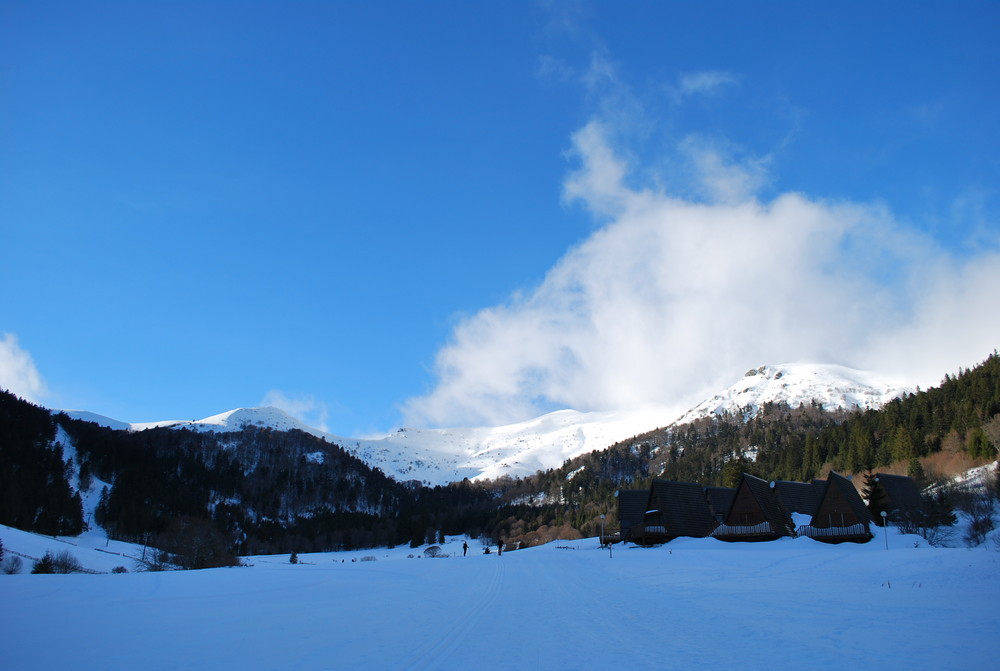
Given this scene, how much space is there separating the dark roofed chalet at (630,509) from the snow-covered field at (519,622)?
136 feet

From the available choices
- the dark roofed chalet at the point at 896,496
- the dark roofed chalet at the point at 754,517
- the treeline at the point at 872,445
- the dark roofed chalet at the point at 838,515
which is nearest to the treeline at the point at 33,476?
the treeline at the point at 872,445

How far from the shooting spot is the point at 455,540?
443 feet

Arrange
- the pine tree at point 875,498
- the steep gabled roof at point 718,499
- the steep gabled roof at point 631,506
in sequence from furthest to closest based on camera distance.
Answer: the steep gabled roof at point 631,506
the steep gabled roof at point 718,499
the pine tree at point 875,498

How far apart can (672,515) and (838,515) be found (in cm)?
1426

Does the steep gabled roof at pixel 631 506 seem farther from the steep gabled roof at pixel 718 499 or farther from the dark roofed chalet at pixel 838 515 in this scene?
the dark roofed chalet at pixel 838 515

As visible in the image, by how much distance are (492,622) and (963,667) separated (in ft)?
25.0

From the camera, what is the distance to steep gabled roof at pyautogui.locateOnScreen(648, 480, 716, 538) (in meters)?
53.8

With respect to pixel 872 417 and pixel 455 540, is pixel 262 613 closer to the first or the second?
pixel 872 417

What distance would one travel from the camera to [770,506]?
4972cm

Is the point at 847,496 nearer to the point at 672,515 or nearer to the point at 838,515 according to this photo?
the point at 838,515

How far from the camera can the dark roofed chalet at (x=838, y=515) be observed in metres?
44.2

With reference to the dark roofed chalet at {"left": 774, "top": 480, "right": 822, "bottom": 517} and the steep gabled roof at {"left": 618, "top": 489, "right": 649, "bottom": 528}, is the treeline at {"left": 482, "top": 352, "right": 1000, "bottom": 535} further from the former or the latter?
the steep gabled roof at {"left": 618, "top": 489, "right": 649, "bottom": 528}

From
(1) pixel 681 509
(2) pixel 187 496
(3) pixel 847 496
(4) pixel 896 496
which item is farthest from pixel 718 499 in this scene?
(2) pixel 187 496

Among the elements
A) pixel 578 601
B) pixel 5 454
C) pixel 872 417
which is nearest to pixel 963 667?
pixel 578 601
